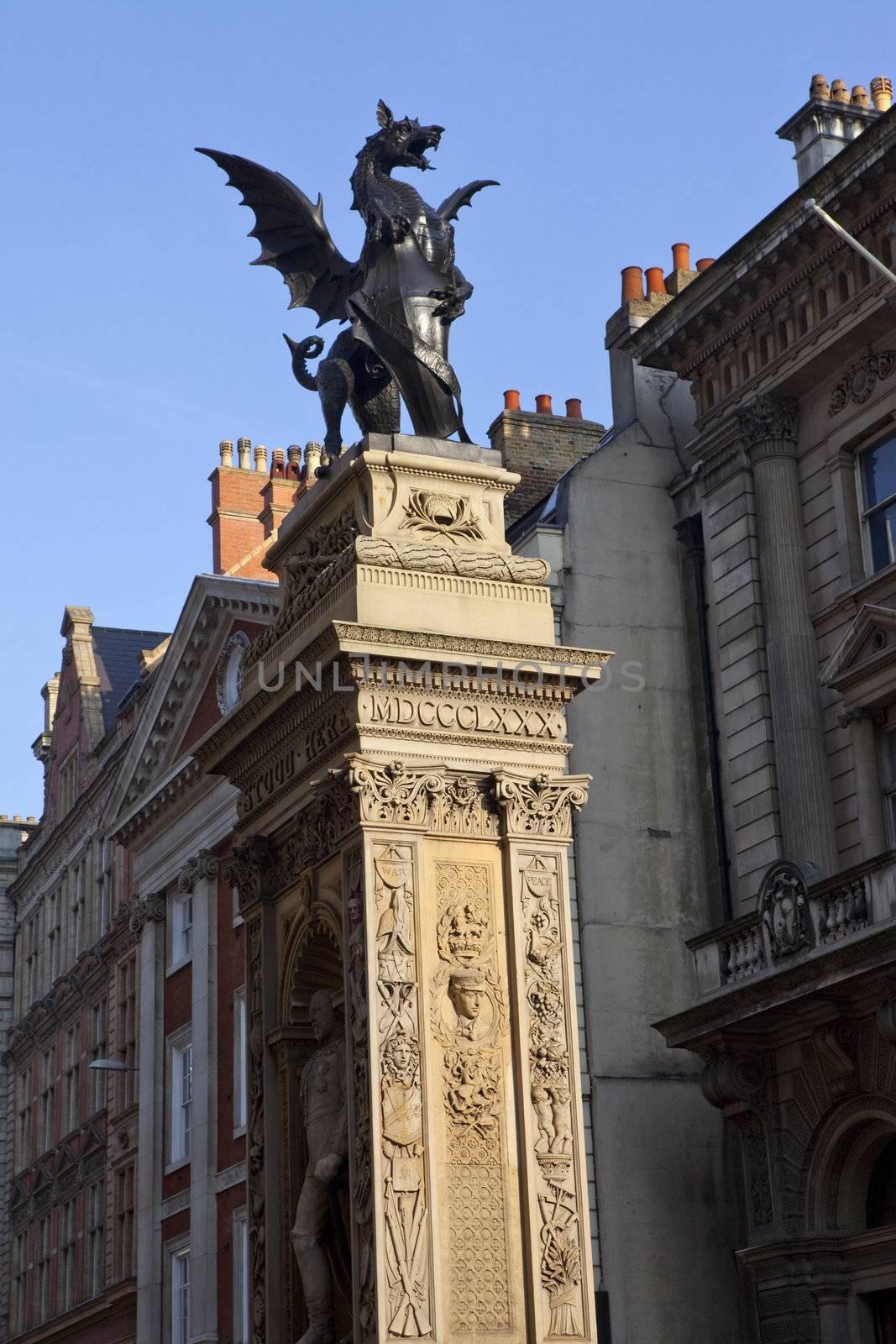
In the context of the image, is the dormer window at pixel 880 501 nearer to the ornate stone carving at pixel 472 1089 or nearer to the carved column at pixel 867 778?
the carved column at pixel 867 778

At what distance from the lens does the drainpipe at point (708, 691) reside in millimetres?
25203

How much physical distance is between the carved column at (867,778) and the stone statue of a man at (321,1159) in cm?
1009

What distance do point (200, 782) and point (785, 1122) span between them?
16897 millimetres

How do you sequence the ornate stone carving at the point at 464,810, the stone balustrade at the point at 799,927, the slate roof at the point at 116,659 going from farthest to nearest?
the slate roof at the point at 116,659 → the stone balustrade at the point at 799,927 → the ornate stone carving at the point at 464,810

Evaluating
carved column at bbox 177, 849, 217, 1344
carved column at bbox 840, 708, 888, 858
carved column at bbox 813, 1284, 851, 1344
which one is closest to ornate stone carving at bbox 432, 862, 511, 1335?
carved column at bbox 813, 1284, 851, 1344

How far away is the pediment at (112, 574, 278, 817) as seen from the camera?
36.9 metres

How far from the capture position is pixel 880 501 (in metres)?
23.5

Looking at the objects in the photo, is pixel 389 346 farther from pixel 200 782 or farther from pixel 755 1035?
pixel 200 782

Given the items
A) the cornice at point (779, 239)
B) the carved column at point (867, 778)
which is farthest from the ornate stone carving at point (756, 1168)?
the cornice at point (779, 239)

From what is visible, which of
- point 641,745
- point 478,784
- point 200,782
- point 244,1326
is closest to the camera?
point 478,784

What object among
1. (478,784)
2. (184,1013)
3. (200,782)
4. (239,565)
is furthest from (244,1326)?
(478,784)

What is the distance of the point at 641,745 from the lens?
2625cm

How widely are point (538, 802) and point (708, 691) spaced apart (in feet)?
42.2

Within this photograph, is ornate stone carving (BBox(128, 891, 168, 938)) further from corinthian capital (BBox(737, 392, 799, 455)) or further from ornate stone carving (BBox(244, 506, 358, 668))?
ornate stone carving (BBox(244, 506, 358, 668))
